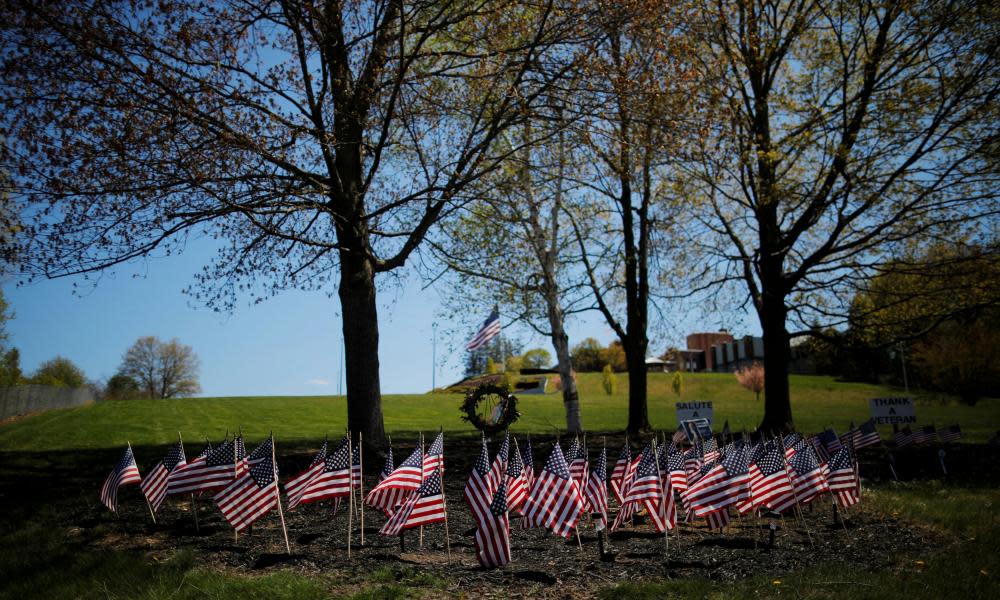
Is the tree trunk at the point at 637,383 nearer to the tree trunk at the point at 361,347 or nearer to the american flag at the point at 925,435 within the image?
the american flag at the point at 925,435

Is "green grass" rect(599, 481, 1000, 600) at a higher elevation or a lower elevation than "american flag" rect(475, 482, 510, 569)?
lower

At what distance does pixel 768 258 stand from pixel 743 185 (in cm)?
201

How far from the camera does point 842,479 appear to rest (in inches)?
334

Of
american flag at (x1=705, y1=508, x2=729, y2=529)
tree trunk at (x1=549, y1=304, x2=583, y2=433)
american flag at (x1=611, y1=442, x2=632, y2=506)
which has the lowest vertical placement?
american flag at (x1=705, y1=508, x2=729, y2=529)

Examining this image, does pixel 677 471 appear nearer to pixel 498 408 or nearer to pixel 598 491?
pixel 598 491

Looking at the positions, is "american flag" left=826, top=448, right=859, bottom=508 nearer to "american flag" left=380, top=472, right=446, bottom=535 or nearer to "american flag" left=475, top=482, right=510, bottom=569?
"american flag" left=475, top=482, right=510, bottom=569

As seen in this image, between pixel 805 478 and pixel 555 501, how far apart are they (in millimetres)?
3222

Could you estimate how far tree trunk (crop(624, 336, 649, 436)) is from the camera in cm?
1989

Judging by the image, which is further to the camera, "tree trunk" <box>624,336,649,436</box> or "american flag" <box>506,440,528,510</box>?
"tree trunk" <box>624,336,649,436</box>

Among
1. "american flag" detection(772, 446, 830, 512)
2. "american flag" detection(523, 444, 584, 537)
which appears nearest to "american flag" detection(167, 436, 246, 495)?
"american flag" detection(523, 444, 584, 537)

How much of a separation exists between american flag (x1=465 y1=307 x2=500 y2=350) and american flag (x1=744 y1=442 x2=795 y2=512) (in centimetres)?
1014

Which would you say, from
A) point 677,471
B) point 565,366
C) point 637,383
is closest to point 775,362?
point 637,383

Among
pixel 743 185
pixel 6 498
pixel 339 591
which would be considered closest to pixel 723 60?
pixel 743 185

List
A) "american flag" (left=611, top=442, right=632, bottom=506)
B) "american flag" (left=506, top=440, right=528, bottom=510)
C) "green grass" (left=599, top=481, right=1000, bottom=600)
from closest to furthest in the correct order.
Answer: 1. "green grass" (left=599, top=481, right=1000, bottom=600)
2. "american flag" (left=506, top=440, right=528, bottom=510)
3. "american flag" (left=611, top=442, right=632, bottom=506)
